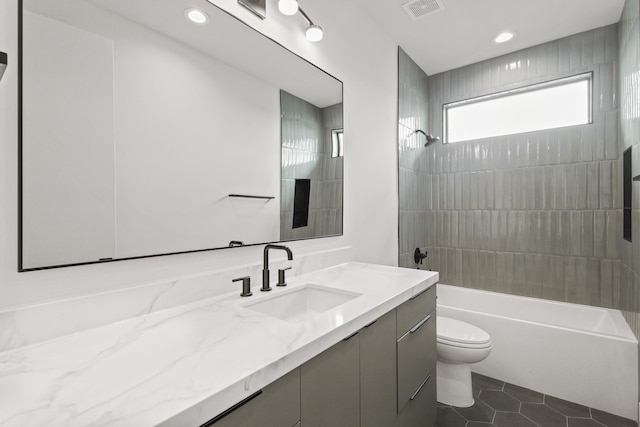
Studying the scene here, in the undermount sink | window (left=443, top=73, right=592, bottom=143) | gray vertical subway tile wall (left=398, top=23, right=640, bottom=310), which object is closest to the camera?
the undermount sink

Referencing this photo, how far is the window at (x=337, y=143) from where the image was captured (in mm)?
1836

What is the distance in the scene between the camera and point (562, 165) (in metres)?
2.58

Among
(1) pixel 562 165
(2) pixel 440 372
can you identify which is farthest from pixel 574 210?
(2) pixel 440 372

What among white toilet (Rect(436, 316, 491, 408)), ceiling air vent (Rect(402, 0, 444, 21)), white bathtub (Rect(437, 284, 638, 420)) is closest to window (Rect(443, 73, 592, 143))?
ceiling air vent (Rect(402, 0, 444, 21))

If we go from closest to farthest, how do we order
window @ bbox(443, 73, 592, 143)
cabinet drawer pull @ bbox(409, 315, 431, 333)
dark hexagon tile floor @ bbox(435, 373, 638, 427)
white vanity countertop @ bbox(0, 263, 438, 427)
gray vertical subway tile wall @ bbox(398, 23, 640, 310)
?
1. white vanity countertop @ bbox(0, 263, 438, 427)
2. cabinet drawer pull @ bbox(409, 315, 431, 333)
3. dark hexagon tile floor @ bbox(435, 373, 638, 427)
4. gray vertical subway tile wall @ bbox(398, 23, 640, 310)
5. window @ bbox(443, 73, 592, 143)

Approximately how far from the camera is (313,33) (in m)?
1.58

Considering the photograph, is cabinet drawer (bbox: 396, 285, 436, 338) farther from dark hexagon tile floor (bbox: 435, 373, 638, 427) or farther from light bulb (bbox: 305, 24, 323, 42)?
light bulb (bbox: 305, 24, 323, 42)

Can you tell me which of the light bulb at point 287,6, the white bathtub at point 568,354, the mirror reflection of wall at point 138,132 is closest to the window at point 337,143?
the mirror reflection of wall at point 138,132

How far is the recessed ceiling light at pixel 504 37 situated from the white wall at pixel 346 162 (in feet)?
2.91

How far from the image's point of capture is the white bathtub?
1.86 meters

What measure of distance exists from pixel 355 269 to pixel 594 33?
2845mm

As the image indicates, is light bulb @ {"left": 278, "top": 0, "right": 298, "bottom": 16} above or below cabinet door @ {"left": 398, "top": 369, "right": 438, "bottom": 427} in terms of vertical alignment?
above

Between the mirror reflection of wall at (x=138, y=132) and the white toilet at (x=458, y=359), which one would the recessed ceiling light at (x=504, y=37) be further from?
the white toilet at (x=458, y=359)

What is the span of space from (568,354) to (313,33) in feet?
8.69
